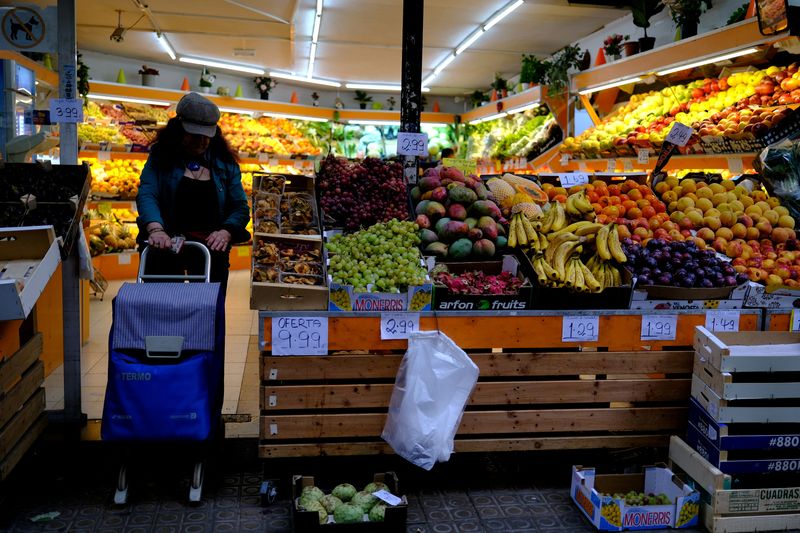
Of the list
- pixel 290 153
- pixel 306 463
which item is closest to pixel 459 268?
pixel 306 463

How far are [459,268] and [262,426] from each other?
118 cm

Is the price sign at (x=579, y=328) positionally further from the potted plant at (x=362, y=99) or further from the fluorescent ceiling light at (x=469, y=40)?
the potted plant at (x=362, y=99)

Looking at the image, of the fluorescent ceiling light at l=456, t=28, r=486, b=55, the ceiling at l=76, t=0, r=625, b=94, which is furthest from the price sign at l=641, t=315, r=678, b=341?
the fluorescent ceiling light at l=456, t=28, r=486, b=55

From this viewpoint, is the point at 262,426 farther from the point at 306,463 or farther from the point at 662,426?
the point at 662,426

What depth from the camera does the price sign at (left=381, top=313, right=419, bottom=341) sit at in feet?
9.96

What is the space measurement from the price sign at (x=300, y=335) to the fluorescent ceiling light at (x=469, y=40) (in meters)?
7.28

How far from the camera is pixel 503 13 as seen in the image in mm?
8367

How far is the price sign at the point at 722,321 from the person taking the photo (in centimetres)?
328

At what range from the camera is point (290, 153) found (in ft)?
37.2

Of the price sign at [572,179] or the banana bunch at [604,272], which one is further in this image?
the price sign at [572,179]

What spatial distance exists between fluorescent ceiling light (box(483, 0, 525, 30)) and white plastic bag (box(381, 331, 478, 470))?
6.04 metres

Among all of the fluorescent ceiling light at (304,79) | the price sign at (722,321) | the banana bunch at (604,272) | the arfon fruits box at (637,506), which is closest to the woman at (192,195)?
the banana bunch at (604,272)

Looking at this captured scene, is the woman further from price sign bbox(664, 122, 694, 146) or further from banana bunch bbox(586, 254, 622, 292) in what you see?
price sign bbox(664, 122, 694, 146)

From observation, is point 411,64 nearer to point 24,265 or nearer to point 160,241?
point 160,241
